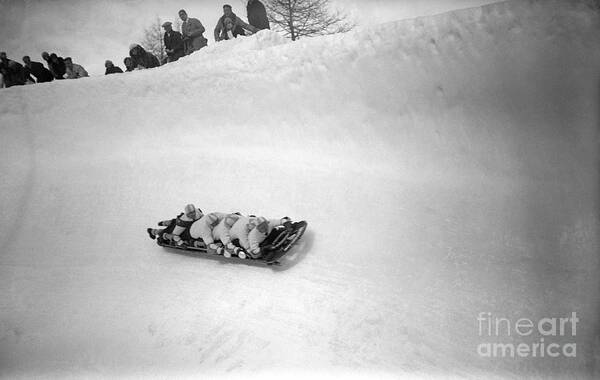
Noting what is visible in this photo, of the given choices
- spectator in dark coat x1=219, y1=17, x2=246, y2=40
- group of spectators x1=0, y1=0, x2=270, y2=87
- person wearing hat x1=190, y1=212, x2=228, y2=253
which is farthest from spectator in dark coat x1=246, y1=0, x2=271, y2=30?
person wearing hat x1=190, y1=212, x2=228, y2=253

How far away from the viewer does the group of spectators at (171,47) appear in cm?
750

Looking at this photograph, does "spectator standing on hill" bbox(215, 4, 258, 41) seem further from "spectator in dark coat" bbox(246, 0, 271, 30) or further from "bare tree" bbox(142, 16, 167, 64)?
"bare tree" bbox(142, 16, 167, 64)

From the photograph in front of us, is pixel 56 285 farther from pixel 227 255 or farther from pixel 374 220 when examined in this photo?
pixel 374 220

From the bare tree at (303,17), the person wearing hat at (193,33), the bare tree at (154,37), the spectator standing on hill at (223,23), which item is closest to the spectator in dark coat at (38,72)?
the bare tree at (154,37)

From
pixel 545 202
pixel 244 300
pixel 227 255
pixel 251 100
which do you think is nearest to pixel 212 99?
pixel 251 100

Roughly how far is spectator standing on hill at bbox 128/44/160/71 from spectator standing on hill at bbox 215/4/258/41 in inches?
55.5

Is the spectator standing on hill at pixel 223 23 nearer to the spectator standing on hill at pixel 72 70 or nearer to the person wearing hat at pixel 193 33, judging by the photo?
the person wearing hat at pixel 193 33

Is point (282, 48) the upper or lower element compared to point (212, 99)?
upper

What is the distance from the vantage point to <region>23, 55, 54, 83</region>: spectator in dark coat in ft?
25.6

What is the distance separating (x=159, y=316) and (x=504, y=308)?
310 centimetres

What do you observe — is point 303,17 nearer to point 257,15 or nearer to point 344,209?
point 257,15

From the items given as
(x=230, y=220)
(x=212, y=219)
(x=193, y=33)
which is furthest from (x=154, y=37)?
(x=230, y=220)

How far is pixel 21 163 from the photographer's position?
6.95 m

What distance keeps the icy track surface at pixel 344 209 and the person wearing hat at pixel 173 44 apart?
1.26 metres
